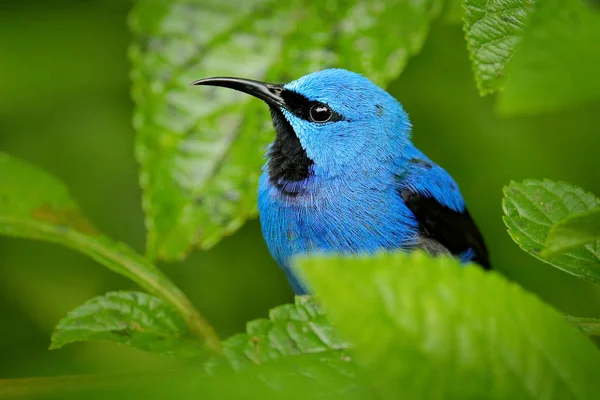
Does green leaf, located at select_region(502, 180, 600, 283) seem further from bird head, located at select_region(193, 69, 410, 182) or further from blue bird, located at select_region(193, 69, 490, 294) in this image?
bird head, located at select_region(193, 69, 410, 182)

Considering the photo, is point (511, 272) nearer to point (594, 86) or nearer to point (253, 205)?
point (253, 205)

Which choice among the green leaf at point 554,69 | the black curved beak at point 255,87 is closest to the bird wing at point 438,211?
the black curved beak at point 255,87

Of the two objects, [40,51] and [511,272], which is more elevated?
[40,51]

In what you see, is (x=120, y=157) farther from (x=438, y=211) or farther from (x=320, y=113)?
(x=438, y=211)

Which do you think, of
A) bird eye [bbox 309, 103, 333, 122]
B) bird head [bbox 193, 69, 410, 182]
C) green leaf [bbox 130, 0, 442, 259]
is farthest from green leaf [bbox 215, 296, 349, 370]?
bird eye [bbox 309, 103, 333, 122]

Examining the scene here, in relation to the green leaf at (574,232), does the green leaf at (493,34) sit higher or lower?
higher

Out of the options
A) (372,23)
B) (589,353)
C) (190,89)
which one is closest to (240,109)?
(190,89)

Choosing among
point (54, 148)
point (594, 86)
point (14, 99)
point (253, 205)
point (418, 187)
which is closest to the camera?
point (594, 86)

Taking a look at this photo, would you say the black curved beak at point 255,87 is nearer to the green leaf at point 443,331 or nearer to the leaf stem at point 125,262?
the leaf stem at point 125,262
